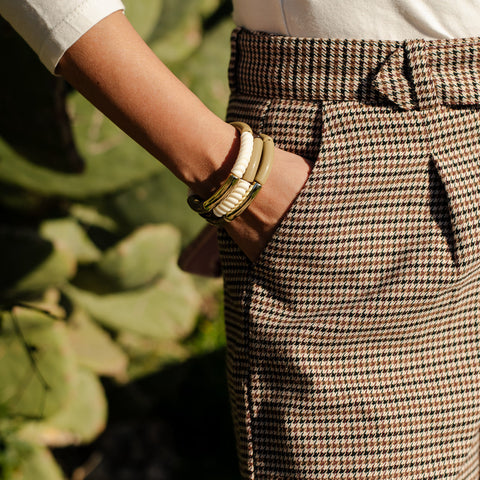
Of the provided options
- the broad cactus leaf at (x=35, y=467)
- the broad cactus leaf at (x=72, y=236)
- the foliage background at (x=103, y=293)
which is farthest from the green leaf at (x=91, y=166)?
the broad cactus leaf at (x=35, y=467)

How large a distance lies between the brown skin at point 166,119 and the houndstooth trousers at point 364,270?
22mm

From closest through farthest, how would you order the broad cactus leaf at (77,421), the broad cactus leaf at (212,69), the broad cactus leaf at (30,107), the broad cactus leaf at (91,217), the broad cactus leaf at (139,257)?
the broad cactus leaf at (30,107), the broad cactus leaf at (77,421), the broad cactus leaf at (139,257), the broad cactus leaf at (91,217), the broad cactus leaf at (212,69)

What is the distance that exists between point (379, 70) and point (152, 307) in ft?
4.02

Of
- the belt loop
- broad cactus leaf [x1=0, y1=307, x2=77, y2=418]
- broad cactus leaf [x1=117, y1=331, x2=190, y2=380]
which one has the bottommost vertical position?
broad cactus leaf [x1=117, y1=331, x2=190, y2=380]

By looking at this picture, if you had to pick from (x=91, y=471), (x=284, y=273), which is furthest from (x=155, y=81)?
(x=91, y=471)

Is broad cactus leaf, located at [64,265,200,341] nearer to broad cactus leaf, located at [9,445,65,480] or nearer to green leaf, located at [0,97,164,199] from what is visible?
green leaf, located at [0,97,164,199]

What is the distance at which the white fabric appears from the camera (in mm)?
644

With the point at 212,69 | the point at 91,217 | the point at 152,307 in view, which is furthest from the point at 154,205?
the point at 212,69

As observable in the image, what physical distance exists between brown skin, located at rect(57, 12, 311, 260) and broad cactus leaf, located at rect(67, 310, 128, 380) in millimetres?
983

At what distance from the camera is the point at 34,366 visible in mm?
1312

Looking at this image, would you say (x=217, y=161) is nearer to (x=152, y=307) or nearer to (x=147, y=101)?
(x=147, y=101)

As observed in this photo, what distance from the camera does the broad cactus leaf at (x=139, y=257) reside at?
1480mm

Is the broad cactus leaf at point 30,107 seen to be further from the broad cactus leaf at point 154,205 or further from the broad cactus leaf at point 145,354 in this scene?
the broad cactus leaf at point 145,354

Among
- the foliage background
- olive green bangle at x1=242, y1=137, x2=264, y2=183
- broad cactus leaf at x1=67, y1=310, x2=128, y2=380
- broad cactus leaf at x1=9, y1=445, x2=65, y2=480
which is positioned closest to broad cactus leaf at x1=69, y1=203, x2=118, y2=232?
the foliage background
